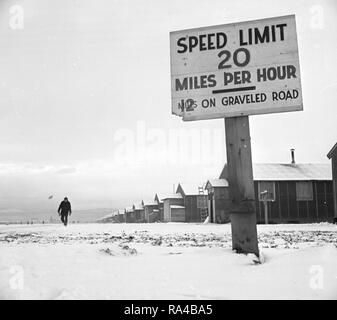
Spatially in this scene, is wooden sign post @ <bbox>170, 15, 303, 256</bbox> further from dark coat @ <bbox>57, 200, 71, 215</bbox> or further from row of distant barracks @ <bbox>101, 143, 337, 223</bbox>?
row of distant barracks @ <bbox>101, 143, 337, 223</bbox>

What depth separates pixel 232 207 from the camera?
16.8 ft

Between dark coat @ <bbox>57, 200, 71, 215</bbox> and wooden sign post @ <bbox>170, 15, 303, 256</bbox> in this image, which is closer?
wooden sign post @ <bbox>170, 15, 303, 256</bbox>

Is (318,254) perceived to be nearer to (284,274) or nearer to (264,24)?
(284,274)

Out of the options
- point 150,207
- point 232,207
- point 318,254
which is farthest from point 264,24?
point 150,207

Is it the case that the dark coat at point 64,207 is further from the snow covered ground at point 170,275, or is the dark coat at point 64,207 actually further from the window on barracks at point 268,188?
the window on barracks at point 268,188

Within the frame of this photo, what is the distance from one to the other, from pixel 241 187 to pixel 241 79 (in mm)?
1564

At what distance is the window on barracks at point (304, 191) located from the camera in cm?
3653

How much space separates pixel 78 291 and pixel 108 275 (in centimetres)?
54

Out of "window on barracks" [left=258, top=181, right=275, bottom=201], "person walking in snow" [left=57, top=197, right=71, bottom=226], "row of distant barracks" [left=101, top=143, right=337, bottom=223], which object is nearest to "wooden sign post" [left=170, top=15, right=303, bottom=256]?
"person walking in snow" [left=57, top=197, right=71, bottom=226]

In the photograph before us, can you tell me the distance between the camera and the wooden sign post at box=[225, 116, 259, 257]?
16.3 ft

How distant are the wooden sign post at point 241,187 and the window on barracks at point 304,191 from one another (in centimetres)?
3361

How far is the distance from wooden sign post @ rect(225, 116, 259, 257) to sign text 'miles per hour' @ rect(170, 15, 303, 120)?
11.5 inches


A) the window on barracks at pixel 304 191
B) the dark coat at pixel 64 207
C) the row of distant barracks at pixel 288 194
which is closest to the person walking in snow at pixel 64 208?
the dark coat at pixel 64 207
